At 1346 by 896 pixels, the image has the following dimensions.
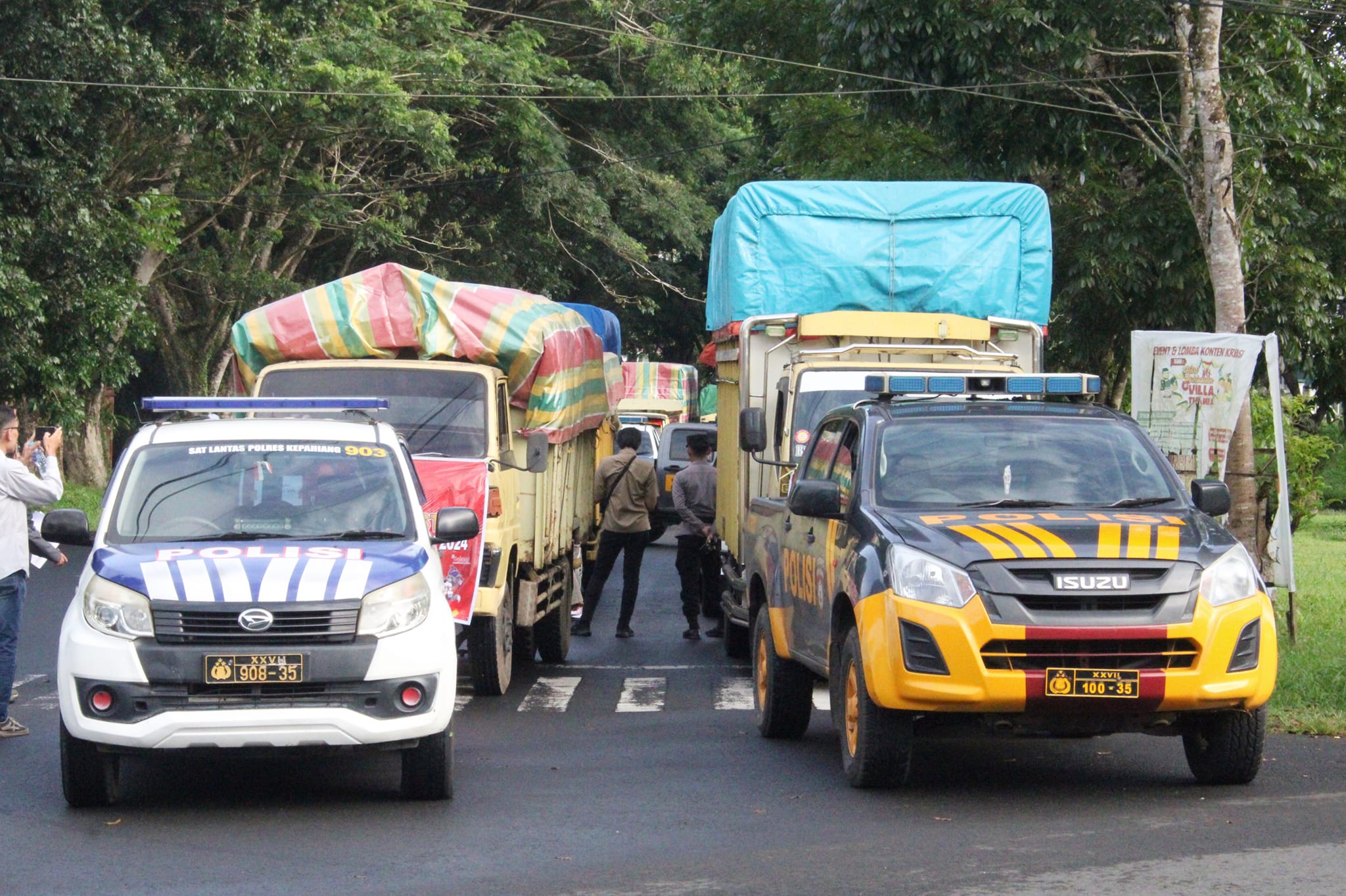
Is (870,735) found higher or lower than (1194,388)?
lower

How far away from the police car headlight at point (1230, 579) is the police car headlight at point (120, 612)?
468 centimetres

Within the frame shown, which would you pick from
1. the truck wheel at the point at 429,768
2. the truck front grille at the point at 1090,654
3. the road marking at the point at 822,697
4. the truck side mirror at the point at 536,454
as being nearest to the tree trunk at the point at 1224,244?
the road marking at the point at 822,697

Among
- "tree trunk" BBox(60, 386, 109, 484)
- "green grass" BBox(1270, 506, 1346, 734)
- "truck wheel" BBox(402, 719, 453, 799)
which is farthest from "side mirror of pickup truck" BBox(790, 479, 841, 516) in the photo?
"tree trunk" BBox(60, 386, 109, 484)

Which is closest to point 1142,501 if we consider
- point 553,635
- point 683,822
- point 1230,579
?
point 1230,579

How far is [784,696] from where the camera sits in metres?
9.93

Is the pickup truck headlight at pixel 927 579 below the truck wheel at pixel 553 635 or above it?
above

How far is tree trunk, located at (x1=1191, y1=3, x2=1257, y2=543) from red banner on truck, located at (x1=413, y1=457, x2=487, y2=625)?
617 cm

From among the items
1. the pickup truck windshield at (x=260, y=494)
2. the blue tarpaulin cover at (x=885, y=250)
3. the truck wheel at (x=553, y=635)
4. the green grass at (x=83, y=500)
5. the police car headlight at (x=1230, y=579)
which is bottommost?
the green grass at (x=83, y=500)

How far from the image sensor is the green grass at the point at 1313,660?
10.3m

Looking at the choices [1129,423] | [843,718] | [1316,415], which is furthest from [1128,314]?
[843,718]

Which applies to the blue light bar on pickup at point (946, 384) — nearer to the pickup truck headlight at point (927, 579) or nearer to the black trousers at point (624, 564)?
the pickup truck headlight at point (927, 579)

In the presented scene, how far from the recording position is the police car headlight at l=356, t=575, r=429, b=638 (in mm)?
7715

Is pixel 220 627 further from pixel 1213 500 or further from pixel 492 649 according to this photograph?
pixel 1213 500

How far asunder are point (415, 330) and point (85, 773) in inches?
204
